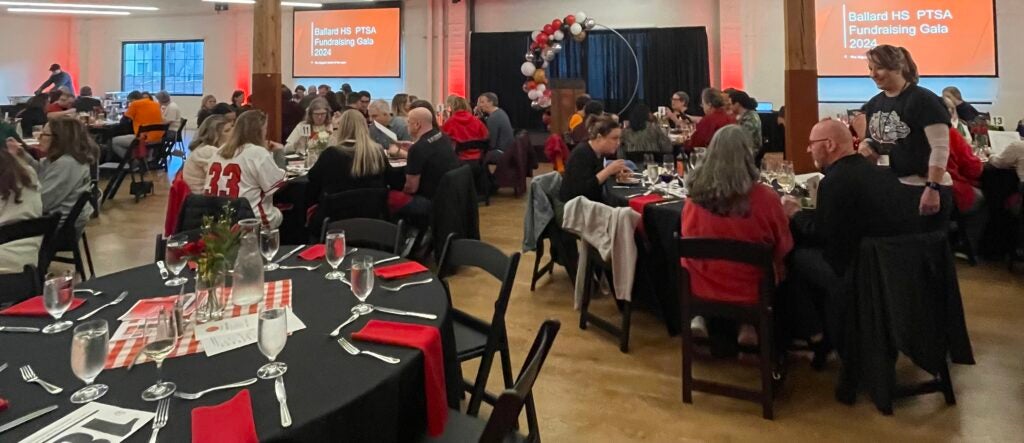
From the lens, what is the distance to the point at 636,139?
6.44 meters

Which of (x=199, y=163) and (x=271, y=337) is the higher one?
(x=199, y=163)

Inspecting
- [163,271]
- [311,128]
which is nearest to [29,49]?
[311,128]

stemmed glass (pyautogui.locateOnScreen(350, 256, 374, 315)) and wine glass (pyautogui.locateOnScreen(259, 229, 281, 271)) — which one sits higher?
wine glass (pyautogui.locateOnScreen(259, 229, 281, 271))

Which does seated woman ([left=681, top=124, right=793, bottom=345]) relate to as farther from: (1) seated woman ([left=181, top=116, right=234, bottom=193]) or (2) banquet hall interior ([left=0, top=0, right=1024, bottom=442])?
(1) seated woman ([left=181, top=116, right=234, bottom=193])

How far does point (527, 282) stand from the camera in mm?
4832

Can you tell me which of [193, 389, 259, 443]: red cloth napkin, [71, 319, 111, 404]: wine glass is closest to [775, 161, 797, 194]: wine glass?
[193, 389, 259, 443]: red cloth napkin

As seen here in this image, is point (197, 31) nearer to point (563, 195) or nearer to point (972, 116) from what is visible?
point (563, 195)

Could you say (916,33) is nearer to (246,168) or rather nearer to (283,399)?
(246,168)

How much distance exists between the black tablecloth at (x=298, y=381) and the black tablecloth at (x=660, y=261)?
73.9 inches

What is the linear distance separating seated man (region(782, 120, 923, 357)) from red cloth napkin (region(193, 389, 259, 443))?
246cm

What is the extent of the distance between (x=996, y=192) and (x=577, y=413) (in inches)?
170

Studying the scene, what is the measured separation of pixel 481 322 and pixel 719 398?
1.21 m

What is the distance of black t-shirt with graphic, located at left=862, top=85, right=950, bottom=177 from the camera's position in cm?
341

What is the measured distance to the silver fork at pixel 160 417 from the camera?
49.3 inches
